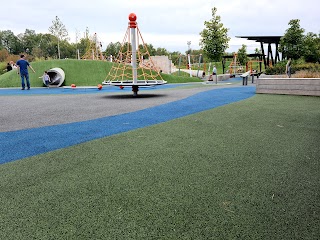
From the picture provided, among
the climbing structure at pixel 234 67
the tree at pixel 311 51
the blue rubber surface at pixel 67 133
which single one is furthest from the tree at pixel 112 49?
the blue rubber surface at pixel 67 133

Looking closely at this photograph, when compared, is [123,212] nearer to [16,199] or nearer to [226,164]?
[16,199]

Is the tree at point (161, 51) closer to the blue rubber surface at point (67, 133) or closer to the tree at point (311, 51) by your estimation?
the tree at point (311, 51)

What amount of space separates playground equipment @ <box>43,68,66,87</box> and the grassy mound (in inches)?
34.4

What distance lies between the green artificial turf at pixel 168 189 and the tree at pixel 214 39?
27.1m

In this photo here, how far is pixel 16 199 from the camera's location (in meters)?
2.39

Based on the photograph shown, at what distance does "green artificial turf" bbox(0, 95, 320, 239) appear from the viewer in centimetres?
191

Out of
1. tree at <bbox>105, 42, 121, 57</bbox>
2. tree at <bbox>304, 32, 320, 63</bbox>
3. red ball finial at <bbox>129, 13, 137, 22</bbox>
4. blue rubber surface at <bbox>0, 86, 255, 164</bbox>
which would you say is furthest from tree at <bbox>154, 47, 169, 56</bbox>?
blue rubber surface at <bbox>0, 86, 255, 164</bbox>

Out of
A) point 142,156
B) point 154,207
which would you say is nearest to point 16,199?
point 154,207

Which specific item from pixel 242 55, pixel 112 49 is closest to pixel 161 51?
pixel 112 49

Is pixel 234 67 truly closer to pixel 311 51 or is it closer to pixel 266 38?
pixel 266 38

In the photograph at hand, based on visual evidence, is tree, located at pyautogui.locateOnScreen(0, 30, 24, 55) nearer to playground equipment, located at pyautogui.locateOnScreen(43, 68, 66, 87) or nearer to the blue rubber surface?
playground equipment, located at pyautogui.locateOnScreen(43, 68, 66, 87)

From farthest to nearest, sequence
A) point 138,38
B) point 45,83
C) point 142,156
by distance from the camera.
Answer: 1. point 45,83
2. point 138,38
3. point 142,156

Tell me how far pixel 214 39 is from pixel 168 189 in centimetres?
2993

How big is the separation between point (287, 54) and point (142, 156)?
24.8 m
